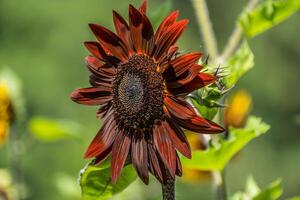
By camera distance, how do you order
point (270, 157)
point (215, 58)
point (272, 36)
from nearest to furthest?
point (215, 58) → point (270, 157) → point (272, 36)

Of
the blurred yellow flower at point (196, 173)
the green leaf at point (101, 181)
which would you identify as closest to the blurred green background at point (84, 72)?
the blurred yellow flower at point (196, 173)

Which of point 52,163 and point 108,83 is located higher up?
point 108,83

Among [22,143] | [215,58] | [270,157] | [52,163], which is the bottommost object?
[270,157]

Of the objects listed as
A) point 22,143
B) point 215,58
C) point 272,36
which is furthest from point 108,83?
point 272,36

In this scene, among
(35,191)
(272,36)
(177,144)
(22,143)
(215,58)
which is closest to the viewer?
(177,144)

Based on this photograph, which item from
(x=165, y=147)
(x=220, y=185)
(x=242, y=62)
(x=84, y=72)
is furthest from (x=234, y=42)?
(x=84, y=72)

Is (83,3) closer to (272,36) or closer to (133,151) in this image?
(272,36)

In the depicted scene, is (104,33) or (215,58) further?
(215,58)
